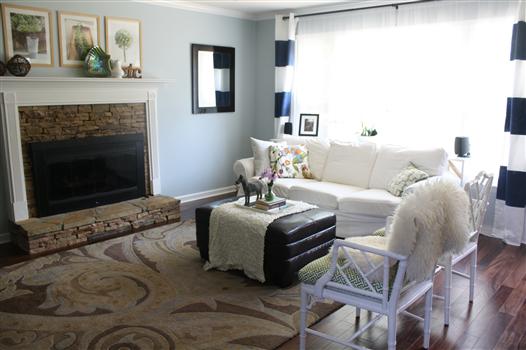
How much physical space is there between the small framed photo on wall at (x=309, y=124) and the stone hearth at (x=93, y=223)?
192cm

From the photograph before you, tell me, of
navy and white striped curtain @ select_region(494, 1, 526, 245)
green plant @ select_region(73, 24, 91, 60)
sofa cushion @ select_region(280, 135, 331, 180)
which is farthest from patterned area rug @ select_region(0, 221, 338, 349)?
navy and white striped curtain @ select_region(494, 1, 526, 245)

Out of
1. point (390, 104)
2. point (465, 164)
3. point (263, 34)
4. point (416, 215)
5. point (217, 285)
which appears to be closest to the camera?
point (416, 215)

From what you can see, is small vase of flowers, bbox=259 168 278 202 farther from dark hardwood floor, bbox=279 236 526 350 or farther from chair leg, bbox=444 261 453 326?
chair leg, bbox=444 261 453 326

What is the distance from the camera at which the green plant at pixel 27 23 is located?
13.8 feet

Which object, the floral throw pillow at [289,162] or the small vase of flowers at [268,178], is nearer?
the small vase of flowers at [268,178]

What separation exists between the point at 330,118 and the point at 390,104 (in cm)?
85

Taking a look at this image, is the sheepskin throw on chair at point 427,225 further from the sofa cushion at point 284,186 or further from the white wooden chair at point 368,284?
the sofa cushion at point 284,186

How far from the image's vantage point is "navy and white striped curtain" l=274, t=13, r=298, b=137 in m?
6.00

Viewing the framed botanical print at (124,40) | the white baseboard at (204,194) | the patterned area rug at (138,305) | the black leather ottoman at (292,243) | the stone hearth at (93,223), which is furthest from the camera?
the white baseboard at (204,194)

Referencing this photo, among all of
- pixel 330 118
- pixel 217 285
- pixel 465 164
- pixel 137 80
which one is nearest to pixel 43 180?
pixel 137 80

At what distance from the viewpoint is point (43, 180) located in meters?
4.43

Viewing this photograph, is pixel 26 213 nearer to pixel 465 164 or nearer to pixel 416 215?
pixel 416 215

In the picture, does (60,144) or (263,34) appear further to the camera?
(263,34)

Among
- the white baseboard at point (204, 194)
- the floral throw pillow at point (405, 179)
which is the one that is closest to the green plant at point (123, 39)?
the white baseboard at point (204, 194)
